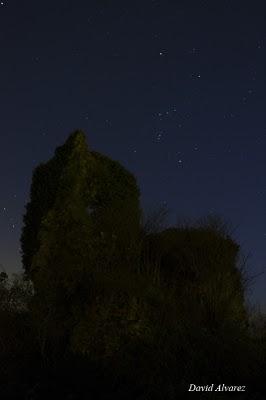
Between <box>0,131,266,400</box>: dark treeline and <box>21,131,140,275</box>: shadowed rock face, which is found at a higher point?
<box>21,131,140,275</box>: shadowed rock face

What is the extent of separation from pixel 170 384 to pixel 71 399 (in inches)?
67.4

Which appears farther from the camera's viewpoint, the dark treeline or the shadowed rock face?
the shadowed rock face

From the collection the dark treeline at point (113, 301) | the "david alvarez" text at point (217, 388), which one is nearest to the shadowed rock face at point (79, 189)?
the dark treeline at point (113, 301)

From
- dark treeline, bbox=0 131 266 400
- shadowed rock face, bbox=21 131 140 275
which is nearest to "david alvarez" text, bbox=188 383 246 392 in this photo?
dark treeline, bbox=0 131 266 400

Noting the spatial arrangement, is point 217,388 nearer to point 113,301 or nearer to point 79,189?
point 113,301

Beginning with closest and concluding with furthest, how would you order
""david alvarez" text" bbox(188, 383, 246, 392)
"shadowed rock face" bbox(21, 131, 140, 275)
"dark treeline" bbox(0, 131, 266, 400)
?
""david alvarez" text" bbox(188, 383, 246, 392) → "dark treeline" bbox(0, 131, 266, 400) → "shadowed rock face" bbox(21, 131, 140, 275)

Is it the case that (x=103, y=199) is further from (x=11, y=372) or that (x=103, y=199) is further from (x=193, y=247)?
(x=11, y=372)

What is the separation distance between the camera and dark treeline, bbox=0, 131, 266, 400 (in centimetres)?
1167

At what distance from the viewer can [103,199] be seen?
18.5 metres

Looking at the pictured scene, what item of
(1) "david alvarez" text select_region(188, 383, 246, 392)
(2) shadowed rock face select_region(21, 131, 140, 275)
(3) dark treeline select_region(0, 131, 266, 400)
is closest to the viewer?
(1) "david alvarez" text select_region(188, 383, 246, 392)

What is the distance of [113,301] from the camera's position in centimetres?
1362

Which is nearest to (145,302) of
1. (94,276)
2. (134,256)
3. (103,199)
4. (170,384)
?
(94,276)

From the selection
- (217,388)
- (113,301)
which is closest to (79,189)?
(113,301)

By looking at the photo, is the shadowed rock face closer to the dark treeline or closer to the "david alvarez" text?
the dark treeline
